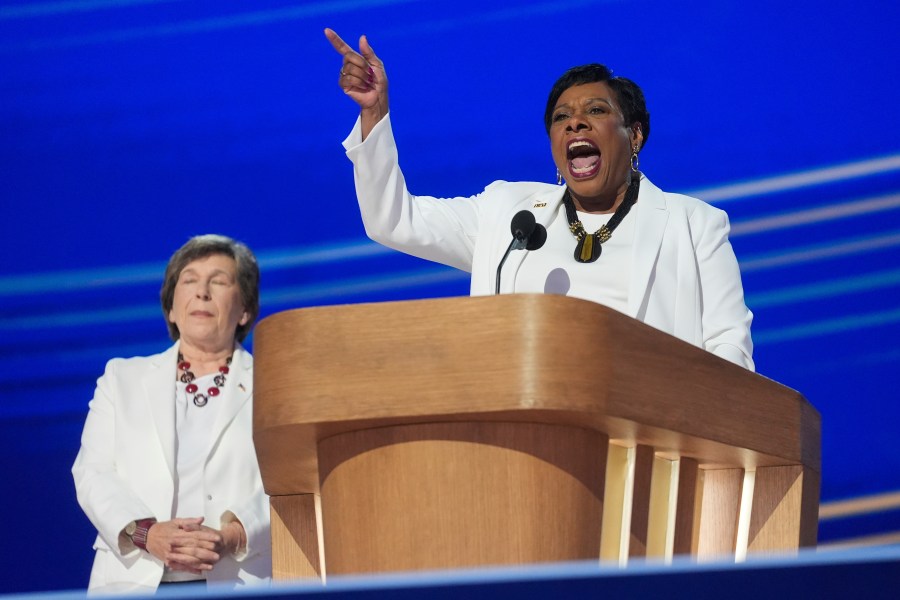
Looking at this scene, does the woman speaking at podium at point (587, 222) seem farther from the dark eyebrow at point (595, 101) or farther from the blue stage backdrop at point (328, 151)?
the blue stage backdrop at point (328, 151)

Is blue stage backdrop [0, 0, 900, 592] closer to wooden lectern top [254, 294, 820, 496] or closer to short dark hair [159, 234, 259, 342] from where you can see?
short dark hair [159, 234, 259, 342]

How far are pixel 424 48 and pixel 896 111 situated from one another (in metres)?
1.24

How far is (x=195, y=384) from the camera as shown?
277cm

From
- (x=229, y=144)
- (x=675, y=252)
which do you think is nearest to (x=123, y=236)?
(x=229, y=144)

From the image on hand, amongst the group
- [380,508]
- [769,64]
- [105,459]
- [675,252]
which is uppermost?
[769,64]

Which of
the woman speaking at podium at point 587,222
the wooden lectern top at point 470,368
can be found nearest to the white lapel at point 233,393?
the woman speaking at podium at point 587,222

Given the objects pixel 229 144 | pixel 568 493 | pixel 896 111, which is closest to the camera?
pixel 568 493

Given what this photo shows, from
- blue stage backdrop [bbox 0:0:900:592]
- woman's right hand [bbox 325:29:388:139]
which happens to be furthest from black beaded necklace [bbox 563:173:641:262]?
blue stage backdrop [bbox 0:0:900:592]

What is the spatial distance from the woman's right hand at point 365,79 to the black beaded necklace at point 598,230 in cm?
39

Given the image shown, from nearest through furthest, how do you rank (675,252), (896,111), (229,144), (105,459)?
(675,252), (105,459), (896,111), (229,144)

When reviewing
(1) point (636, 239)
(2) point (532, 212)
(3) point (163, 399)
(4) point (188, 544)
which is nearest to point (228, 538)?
(4) point (188, 544)

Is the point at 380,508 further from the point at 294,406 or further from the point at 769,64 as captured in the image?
the point at 769,64

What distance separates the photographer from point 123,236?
373 cm

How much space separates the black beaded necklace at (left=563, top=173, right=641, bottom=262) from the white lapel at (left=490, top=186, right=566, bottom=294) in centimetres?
3
